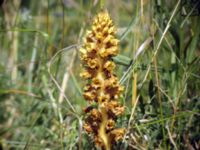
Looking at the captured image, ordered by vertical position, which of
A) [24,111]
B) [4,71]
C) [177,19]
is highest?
[177,19]

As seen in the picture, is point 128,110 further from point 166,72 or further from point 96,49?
point 96,49

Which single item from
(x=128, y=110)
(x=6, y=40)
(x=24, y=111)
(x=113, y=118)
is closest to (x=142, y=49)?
(x=128, y=110)

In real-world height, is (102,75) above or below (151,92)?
above

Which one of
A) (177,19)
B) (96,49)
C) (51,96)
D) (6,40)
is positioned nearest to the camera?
(96,49)

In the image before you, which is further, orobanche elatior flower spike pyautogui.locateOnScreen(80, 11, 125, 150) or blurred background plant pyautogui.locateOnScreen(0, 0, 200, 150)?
blurred background plant pyautogui.locateOnScreen(0, 0, 200, 150)

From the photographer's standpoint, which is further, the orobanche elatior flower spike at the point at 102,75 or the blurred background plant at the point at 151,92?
the blurred background plant at the point at 151,92

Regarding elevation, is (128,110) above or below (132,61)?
below

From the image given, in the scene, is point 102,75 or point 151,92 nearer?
point 102,75

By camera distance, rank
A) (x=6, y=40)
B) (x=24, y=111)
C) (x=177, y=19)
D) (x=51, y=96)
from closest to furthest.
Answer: (x=177, y=19)
(x=51, y=96)
(x=24, y=111)
(x=6, y=40)
